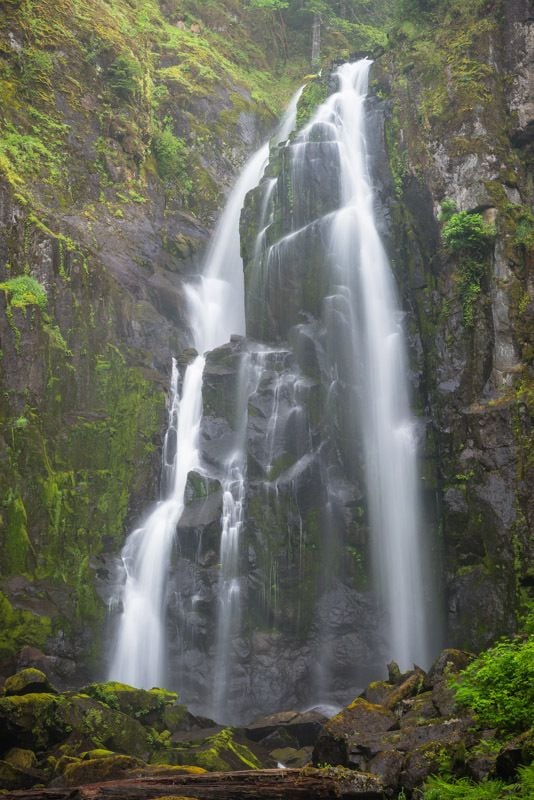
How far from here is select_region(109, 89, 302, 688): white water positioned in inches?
697

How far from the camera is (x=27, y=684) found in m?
12.5

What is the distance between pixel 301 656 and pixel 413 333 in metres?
9.85

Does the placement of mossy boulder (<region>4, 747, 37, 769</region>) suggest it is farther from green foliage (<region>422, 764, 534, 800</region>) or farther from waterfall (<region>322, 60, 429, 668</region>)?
waterfall (<region>322, 60, 429, 668</region>)

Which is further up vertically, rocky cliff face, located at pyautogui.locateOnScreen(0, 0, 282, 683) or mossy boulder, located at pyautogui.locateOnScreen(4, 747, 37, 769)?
rocky cliff face, located at pyautogui.locateOnScreen(0, 0, 282, 683)

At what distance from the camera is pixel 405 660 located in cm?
1706

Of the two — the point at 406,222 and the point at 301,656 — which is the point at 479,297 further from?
the point at 301,656

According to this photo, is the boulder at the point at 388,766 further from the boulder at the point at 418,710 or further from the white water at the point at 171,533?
the white water at the point at 171,533

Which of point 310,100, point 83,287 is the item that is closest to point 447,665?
point 83,287

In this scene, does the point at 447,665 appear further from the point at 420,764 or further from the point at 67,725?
the point at 67,725

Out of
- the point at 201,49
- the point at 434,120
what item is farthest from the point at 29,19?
the point at 434,120

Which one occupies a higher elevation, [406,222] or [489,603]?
[406,222]

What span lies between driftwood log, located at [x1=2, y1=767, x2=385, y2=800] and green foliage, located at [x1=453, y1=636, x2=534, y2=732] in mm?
1572

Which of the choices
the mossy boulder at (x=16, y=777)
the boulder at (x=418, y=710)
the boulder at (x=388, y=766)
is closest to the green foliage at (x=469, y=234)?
the boulder at (x=418, y=710)

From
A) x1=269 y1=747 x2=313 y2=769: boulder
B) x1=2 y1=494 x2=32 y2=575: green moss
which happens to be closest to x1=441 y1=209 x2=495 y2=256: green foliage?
x1=269 y1=747 x2=313 y2=769: boulder
